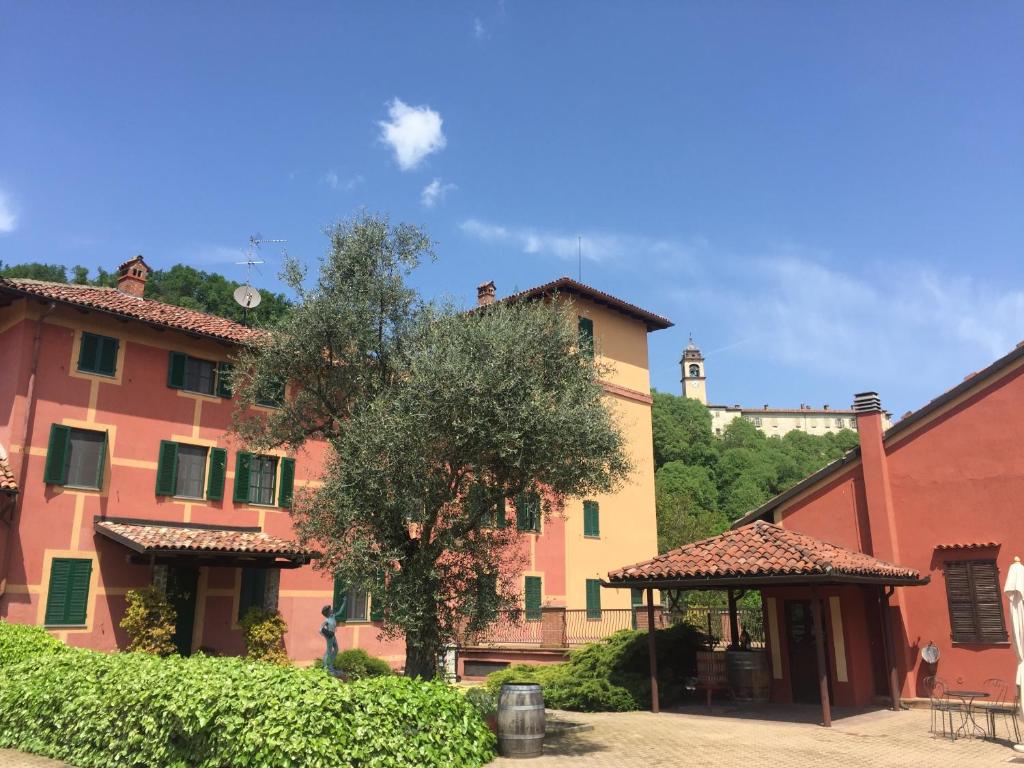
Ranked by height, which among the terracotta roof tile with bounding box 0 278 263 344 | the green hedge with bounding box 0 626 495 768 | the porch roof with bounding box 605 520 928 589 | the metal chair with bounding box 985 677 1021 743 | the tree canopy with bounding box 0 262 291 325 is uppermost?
the tree canopy with bounding box 0 262 291 325

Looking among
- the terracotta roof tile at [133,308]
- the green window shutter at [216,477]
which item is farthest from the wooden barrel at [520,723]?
the green window shutter at [216,477]

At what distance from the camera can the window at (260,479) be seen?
19.7m

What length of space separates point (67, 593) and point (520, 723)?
436 inches

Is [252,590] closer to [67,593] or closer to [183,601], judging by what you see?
[183,601]

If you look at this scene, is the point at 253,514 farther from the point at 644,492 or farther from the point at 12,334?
the point at 644,492

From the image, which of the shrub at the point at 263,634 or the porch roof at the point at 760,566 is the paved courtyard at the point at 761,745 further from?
the shrub at the point at 263,634

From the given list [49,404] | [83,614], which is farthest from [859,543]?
[49,404]

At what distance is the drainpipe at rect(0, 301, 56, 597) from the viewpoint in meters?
15.8

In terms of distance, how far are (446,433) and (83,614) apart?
35.2ft

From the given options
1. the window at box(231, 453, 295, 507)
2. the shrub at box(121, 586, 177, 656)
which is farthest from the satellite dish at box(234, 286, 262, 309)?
the shrub at box(121, 586, 177, 656)

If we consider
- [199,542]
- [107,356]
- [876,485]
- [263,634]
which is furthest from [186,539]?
[876,485]

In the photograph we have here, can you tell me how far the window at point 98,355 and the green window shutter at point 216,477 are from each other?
3.09 m

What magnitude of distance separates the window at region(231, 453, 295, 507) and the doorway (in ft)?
40.6

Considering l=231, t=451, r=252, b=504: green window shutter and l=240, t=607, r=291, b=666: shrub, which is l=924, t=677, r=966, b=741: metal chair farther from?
l=231, t=451, r=252, b=504: green window shutter
